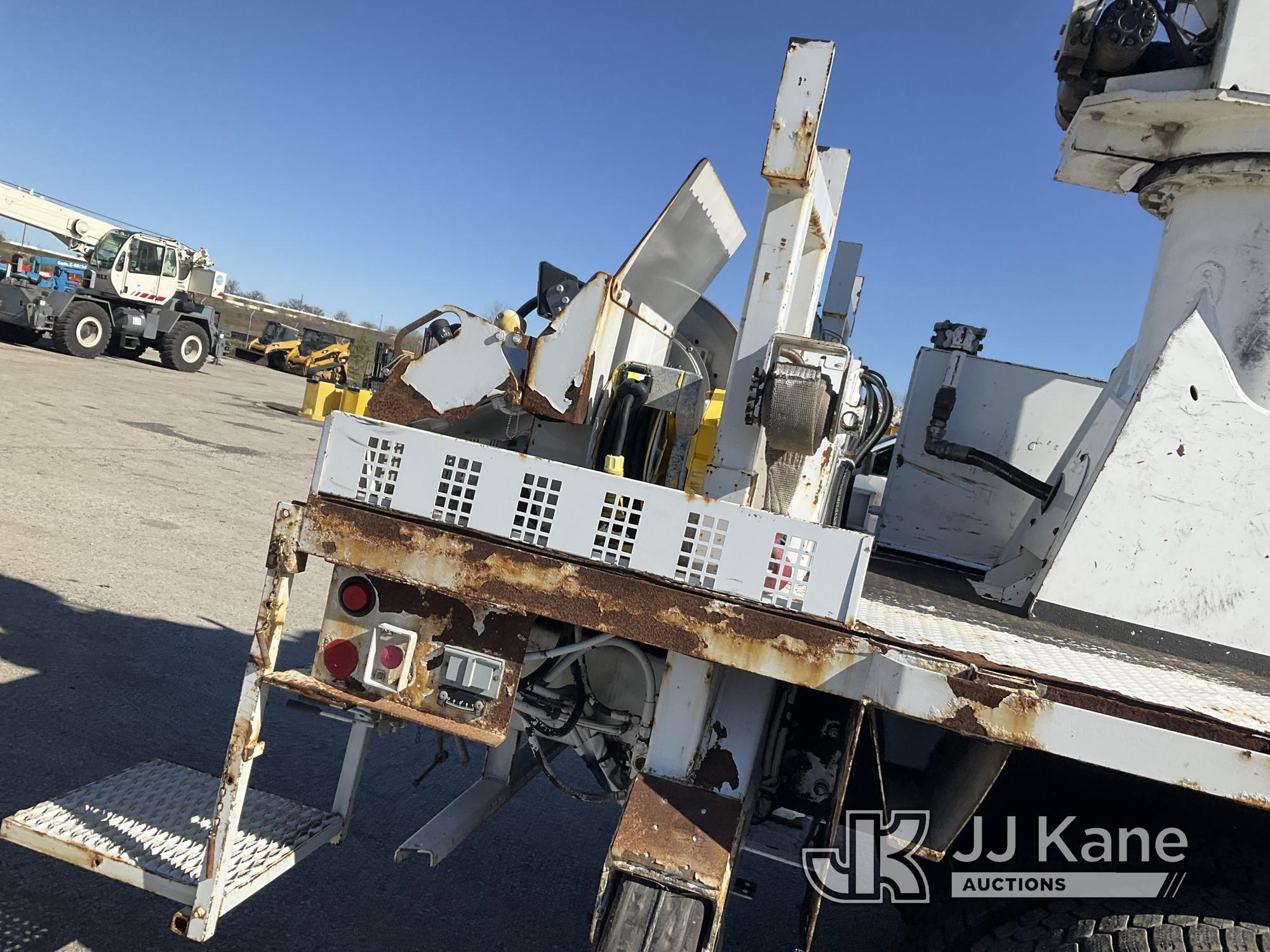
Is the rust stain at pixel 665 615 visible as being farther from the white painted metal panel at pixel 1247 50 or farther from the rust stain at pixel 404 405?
the white painted metal panel at pixel 1247 50

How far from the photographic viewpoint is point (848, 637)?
184 centimetres

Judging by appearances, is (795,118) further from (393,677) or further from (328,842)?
(328,842)

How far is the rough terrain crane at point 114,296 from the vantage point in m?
18.1

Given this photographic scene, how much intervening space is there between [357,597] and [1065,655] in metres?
1.70

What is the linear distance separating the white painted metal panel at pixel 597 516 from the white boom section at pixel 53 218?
22059 mm

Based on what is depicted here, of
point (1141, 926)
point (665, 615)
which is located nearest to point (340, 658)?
point (665, 615)

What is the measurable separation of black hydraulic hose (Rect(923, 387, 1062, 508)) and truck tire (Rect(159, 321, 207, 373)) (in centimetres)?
2028

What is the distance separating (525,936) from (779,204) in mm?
2441

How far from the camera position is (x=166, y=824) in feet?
7.90

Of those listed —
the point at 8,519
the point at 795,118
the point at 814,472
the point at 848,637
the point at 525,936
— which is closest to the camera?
the point at 848,637

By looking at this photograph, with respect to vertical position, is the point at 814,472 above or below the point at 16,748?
above

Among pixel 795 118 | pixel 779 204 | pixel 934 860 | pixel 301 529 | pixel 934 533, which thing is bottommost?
pixel 934 860

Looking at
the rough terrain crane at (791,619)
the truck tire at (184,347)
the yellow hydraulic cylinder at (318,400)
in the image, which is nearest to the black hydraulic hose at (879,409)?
the rough terrain crane at (791,619)

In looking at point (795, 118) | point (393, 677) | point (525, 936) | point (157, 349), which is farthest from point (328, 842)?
point (157, 349)
